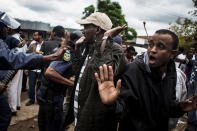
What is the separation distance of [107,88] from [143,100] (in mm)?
340

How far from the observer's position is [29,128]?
430cm

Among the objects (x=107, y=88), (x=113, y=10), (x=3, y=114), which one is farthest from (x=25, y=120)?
(x=113, y=10)

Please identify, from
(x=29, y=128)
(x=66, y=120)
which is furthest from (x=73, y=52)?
(x=29, y=128)

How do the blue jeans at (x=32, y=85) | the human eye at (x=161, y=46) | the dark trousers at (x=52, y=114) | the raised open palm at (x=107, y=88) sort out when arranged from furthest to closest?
the blue jeans at (x=32, y=85) → the dark trousers at (x=52, y=114) → the human eye at (x=161, y=46) → the raised open palm at (x=107, y=88)

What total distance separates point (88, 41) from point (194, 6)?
812 inches

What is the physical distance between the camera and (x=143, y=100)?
1579mm

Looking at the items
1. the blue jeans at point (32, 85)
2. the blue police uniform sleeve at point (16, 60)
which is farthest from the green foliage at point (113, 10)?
the blue police uniform sleeve at point (16, 60)

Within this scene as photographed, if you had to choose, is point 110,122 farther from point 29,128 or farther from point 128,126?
point 29,128

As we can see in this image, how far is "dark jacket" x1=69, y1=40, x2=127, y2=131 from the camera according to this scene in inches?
69.1

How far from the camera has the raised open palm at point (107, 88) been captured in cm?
143

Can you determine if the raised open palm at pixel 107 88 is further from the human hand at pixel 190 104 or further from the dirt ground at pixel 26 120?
the dirt ground at pixel 26 120

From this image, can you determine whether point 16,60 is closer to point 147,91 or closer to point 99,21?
point 99,21

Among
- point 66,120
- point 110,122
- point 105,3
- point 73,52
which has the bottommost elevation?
point 66,120

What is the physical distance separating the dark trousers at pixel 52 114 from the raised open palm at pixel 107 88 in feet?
5.40
